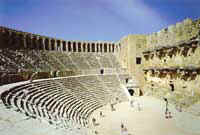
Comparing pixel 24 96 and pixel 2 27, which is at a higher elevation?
pixel 2 27

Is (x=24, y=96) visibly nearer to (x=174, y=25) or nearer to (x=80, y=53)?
(x=174, y=25)

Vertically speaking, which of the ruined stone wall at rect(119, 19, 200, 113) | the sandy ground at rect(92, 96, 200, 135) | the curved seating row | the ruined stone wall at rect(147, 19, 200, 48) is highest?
the ruined stone wall at rect(147, 19, 200, 48)

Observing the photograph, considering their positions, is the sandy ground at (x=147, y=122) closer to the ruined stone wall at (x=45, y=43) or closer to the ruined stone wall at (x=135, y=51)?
the ruined stone wall at (x=135, y=51)

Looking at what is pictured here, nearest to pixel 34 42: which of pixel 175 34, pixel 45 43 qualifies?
pixel 45 43

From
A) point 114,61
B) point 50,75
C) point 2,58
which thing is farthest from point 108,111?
point 114,61

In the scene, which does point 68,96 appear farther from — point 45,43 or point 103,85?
point 45,43

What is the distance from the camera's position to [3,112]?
7.03 metres

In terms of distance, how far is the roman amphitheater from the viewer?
1060 centimetres

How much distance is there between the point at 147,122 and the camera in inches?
568

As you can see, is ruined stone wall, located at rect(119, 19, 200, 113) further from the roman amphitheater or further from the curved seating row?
the curved seating row

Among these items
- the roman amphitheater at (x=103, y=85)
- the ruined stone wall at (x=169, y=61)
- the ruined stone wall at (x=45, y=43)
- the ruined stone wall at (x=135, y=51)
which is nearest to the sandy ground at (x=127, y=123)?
the roman amphitheater at (x=103, y=85)

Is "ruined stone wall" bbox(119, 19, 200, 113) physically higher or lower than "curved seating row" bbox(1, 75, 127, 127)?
higher

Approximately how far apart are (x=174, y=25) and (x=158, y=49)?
401 cm

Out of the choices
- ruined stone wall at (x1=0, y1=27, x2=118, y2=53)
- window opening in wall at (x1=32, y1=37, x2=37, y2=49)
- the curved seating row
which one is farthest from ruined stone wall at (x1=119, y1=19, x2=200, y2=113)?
window opening in wall at (x1=32, y1=37, x2=37, y2=49)
